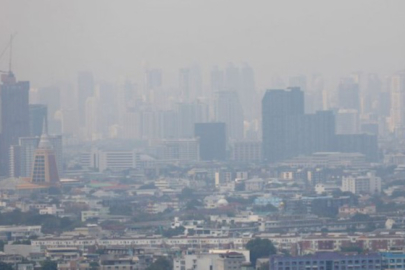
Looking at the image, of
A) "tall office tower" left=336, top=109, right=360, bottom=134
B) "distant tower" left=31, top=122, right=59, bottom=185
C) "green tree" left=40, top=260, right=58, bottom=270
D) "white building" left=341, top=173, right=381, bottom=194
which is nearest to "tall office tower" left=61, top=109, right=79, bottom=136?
"tall office tower" left=336, top=109, right=360, bottom=134

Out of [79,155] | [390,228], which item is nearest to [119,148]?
[79,155]

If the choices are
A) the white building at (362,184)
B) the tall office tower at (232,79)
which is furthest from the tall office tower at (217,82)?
the white building at (362,184)

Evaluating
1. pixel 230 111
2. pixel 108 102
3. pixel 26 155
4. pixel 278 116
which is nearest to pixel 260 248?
pixel 26 155

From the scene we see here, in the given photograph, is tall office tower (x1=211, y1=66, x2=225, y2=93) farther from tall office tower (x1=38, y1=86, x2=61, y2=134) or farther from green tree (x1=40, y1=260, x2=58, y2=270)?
green tree (x1=40, y1=260, x2=58, y2=270)

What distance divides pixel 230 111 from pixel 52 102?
34.9 ft

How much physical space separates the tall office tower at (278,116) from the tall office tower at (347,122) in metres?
2.75

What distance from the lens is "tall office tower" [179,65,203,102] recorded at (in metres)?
65.3

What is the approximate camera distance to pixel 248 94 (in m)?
66.9

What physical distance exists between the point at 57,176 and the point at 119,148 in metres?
11.2

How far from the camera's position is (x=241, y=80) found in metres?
67.6

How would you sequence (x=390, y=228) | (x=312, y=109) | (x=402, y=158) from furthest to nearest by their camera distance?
(x=312, y=109) → (x=402, y=158) → (x=390, y=228)

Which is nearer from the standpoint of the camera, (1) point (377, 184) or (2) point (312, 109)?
(1) point (377, 184)

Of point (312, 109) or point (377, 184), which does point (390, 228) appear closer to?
point (377, 184)

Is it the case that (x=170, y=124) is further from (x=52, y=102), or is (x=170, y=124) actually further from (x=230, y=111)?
(x=52, y=102)
